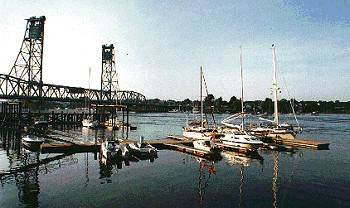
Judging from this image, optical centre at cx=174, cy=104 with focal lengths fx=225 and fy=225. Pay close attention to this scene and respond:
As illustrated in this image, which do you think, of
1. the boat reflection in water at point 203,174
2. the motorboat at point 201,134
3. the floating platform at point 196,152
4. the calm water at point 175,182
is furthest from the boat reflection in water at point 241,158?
the motorboat at point 201,134

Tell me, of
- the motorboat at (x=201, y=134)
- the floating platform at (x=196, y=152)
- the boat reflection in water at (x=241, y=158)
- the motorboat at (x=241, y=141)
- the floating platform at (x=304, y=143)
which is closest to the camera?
the boat reflection in water at (x=241, y=158)

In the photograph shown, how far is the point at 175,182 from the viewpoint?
18125 mm

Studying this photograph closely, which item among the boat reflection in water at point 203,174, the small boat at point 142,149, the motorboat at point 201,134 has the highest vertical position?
the motorboat at point 201,134

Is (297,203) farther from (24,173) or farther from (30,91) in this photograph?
(30,91)

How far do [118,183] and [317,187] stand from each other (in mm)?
15398

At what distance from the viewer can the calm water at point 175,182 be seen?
567 inches

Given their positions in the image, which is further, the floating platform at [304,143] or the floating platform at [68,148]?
the floating platform at [304,143]

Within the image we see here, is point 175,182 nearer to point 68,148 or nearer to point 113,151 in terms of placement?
point 113,151

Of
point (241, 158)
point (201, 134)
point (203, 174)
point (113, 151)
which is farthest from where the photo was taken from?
point (201, 134)

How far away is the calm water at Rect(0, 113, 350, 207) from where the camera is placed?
1440cm

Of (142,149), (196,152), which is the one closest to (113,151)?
(142,149)

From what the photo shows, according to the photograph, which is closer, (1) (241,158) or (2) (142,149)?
(2) (142,149)

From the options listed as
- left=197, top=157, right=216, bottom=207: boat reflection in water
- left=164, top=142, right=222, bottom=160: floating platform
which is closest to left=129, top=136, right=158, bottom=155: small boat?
left=164, top=142, right=222, bottom=160: floating platform

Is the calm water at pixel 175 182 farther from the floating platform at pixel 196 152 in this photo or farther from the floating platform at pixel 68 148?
the floating platform at pixel 196 152
